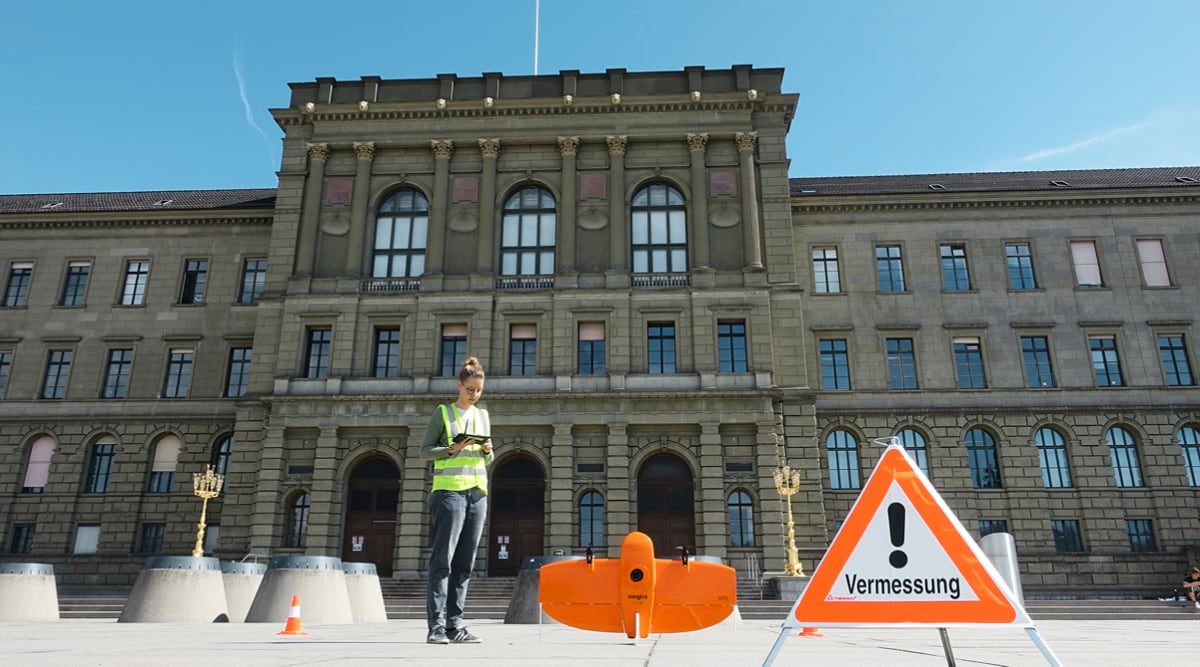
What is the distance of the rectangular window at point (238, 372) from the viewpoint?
34.4 meters

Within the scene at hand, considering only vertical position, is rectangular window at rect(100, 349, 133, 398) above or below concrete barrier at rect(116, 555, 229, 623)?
above

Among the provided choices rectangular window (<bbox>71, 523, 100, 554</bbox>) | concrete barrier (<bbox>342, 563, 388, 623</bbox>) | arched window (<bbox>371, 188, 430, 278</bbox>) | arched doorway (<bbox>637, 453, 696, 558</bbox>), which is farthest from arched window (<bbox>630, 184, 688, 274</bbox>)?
rectangular window (<bbox>71, 523, 100, 554</bbox>)

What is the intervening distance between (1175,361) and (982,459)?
30.7 ft

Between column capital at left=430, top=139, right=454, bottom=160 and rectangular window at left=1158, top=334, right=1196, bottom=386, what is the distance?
3078 centimetres

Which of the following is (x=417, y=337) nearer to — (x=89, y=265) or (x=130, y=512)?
(x=130, y=512)

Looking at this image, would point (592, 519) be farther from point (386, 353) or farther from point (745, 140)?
point (745, 140)

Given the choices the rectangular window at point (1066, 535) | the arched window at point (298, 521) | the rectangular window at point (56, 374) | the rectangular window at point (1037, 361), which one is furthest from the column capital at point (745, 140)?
the rectangular window at point (56, 374)

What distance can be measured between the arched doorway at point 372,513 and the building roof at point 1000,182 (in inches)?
831

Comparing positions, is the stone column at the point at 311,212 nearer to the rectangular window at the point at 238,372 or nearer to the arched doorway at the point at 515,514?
the rectangular window at the point at 238,372

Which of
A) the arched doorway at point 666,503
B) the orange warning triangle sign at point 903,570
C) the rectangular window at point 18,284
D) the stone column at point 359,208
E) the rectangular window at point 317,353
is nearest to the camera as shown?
the orange warning triangle sign at point 903,570

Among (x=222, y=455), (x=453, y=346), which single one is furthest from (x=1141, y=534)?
(x=222, y=455)

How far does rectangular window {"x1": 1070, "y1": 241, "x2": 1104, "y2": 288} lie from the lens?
3416 cm

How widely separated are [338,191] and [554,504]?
16.3 metres

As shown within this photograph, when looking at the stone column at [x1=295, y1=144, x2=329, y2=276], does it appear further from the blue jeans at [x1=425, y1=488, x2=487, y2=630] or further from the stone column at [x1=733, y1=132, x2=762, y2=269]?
the blue jeans at [x1=425, y1=488, x2=487, y2=630]
